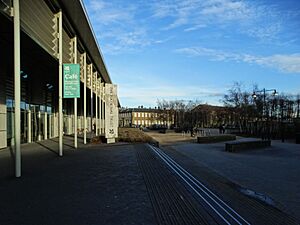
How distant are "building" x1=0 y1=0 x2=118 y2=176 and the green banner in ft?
0.32

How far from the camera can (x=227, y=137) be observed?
36438mm

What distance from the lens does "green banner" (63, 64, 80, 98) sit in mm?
16895

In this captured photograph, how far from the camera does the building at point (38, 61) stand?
10297 mm

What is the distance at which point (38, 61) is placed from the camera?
19.8 meters

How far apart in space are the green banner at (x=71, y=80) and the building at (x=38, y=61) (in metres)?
0.10

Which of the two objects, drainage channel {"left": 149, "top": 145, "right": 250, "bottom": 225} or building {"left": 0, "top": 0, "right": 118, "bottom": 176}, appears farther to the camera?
building {"left": 0, "top": 0, "right": 118, "bottom": 176}

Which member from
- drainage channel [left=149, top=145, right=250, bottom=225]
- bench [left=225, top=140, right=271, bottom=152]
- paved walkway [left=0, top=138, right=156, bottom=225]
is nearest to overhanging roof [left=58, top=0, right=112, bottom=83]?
paved walkway [left=0, top=138, right=156, bottom=225]

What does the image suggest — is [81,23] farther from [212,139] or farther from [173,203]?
[212,139]

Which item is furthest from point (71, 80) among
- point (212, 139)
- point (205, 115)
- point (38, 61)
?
point (205, 115)

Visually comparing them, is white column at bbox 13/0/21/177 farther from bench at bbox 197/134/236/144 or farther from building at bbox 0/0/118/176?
bench at bbox 197/134/236/144

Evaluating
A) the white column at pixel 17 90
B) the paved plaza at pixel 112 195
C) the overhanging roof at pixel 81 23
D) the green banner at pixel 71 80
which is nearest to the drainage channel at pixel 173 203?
the paved plaza at pixel 112 195

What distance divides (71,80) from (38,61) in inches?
155

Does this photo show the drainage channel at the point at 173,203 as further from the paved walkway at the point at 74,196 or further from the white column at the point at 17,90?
the white column at the point at 17,90

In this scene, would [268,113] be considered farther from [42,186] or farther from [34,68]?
[42,186]
